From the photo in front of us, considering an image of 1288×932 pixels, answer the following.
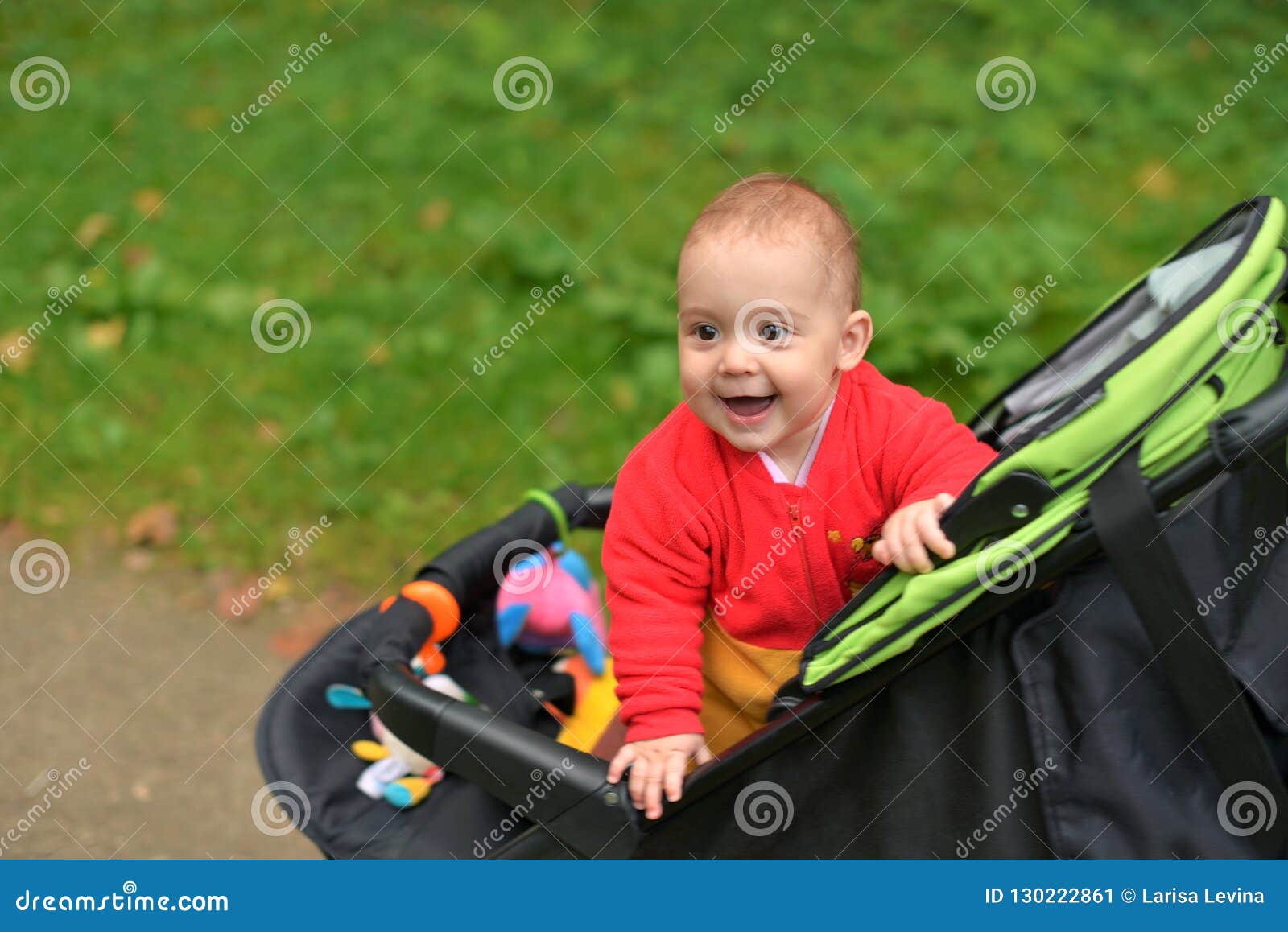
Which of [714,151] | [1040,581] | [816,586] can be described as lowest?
[816,586]

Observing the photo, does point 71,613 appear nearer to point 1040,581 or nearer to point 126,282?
point 126,282

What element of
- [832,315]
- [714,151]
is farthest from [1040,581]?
[714,151]

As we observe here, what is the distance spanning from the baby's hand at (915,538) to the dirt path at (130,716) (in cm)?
179

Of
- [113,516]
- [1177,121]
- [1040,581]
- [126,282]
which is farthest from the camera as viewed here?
[1177,121]

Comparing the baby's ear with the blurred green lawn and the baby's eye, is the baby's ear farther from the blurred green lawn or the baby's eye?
the blurred green lawn

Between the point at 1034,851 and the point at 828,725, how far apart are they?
34 cm

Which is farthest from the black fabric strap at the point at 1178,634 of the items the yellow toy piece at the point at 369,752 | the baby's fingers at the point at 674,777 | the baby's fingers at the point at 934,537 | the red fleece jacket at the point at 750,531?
the yellow toy piece at the point at 369,752

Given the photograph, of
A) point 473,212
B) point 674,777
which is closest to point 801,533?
point 674,777

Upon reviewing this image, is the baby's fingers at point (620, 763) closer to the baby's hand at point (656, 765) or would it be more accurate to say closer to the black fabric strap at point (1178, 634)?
the baby's hand at point (656, 765)

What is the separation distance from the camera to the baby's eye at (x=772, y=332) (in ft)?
6.18

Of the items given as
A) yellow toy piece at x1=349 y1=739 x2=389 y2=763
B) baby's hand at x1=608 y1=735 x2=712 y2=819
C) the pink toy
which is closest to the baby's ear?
baby's hand at x1=608 y1=735 x2=712 y2=819

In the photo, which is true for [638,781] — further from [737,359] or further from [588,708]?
[588,708]

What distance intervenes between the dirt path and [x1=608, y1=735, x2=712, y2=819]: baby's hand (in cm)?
138

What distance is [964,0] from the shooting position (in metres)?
5.61
